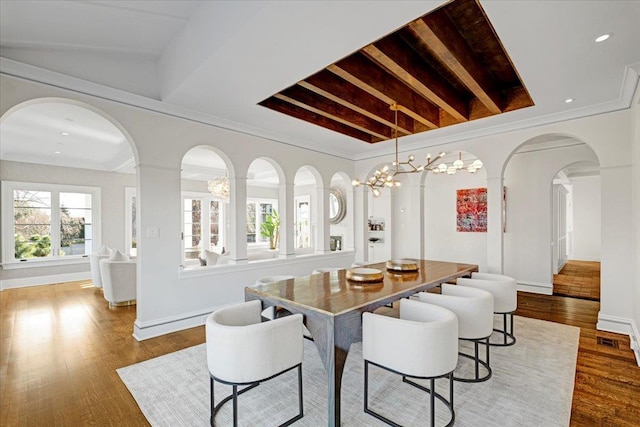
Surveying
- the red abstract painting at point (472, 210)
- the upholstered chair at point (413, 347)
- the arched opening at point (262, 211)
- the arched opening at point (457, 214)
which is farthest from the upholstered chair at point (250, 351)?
the arched opening at point (262, 211)

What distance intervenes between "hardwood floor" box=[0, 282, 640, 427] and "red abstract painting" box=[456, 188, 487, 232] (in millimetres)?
1843

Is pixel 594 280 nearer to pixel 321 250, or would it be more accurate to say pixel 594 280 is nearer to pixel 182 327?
pixel 321 250

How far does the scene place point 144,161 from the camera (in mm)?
3408

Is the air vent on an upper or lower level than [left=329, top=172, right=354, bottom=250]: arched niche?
lower

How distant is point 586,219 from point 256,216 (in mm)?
10471

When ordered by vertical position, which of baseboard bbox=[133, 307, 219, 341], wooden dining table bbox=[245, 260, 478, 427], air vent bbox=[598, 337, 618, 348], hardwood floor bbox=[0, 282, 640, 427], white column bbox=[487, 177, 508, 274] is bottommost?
air vent bbox=[598, 337, 618, 348]

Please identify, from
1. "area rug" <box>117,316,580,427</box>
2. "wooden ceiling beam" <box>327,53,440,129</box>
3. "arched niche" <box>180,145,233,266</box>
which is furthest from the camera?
"arched niche" <box>180,145,233,266</box>

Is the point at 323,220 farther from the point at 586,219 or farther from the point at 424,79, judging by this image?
the point at 586,219

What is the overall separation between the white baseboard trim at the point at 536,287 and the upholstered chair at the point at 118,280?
22.3 feet

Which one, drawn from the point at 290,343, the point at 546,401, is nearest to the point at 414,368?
the point at 290,343

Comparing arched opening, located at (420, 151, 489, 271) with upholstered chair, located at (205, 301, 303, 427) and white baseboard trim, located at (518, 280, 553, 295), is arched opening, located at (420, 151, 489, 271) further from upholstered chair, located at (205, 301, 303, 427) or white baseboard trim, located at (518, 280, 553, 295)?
upholstered chair, located at (205, 301, 303, 427)

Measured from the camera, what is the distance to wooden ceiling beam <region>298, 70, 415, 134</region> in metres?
3.22

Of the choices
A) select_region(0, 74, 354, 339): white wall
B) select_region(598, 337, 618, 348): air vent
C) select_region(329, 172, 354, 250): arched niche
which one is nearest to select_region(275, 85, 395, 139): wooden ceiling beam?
select_region(0, 74, 354, 339): white wall

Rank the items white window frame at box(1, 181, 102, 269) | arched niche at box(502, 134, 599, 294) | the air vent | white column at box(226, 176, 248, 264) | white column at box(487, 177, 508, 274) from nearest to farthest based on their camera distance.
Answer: the air vent < white column at box(226, 176, 248, 264) < white column at box(487, 177, 508, 274) < arched niche at box(502, 134, 599, 294) < white window frame at box(1, 181, 102, 269)
